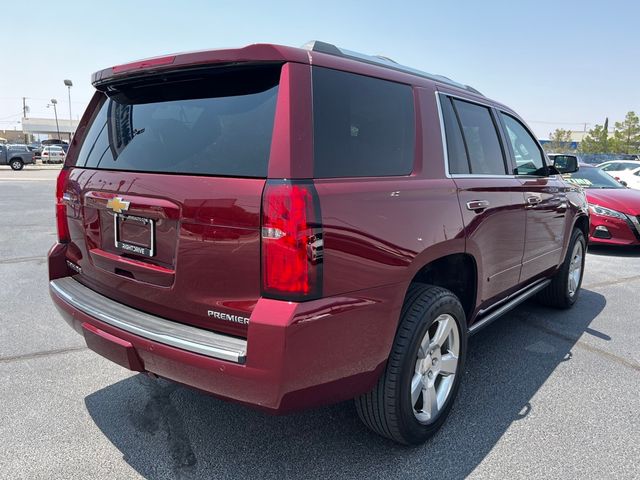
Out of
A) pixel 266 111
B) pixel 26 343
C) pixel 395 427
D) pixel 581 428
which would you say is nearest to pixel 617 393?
pixel 581 428

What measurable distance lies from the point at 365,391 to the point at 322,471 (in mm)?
503

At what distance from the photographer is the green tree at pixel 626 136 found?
5081 cm

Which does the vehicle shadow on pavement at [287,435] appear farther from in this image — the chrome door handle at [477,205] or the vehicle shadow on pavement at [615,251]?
the vehicle shadow on pavement at [615,251]

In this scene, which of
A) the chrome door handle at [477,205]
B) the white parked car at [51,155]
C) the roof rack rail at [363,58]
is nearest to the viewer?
the roof rack rail at [363,58]

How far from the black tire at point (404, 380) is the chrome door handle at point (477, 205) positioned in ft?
1.99

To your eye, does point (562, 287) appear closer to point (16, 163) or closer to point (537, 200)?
point (537, 200)

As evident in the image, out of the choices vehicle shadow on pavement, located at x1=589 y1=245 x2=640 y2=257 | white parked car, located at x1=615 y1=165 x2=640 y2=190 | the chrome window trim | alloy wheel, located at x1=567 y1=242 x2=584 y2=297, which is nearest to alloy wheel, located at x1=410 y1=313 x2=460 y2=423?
the chrome window trim

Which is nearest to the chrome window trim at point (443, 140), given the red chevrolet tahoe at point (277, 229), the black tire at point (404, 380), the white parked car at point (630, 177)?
the red chevrolet tahoe at point (277, 229)

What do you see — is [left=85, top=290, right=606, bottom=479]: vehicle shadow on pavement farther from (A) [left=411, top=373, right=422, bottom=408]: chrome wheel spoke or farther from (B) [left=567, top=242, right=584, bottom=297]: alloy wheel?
(B) [left=567, top=242, right=584, bottom=297]: alloy wheel

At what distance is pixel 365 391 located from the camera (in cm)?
225

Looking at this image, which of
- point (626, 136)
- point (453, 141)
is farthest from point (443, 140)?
point (626, 136)

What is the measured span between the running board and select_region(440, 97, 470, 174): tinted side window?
3.33 feet

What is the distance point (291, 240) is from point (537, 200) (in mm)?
2702

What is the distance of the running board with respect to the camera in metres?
3.20
